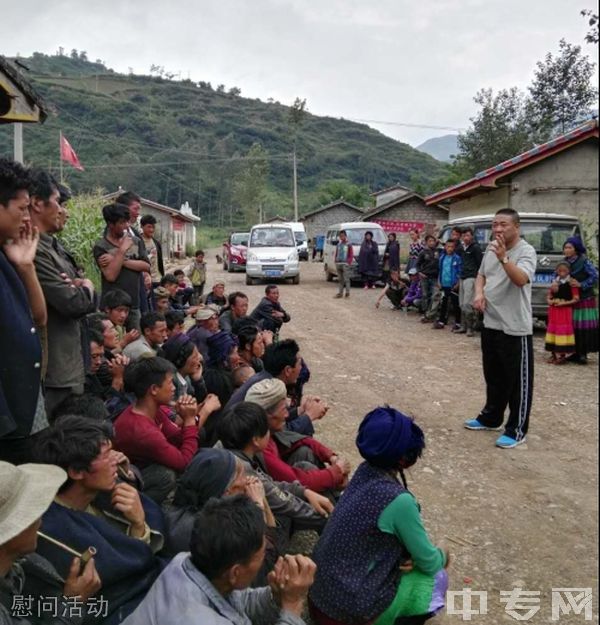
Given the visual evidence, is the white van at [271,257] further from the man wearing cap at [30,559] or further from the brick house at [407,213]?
the man wearing cap at [30,559]

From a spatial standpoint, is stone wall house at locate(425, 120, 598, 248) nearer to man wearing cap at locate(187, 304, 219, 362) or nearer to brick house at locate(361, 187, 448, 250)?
man wearing cap at locate(187, 304, 219, 362)

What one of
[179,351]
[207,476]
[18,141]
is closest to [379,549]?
A: [207,476]

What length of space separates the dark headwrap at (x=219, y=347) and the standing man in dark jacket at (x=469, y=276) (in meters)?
4.88

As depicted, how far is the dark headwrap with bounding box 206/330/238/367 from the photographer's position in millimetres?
4863

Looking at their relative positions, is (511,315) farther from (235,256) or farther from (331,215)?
(331,215)

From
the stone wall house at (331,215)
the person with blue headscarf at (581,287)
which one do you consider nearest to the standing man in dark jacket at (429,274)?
the person with blue headscarf at (581,287)

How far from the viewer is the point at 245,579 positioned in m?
1.87

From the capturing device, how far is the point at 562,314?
287 inches

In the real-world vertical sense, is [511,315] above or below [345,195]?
below

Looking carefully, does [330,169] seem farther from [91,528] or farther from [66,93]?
[91,528]

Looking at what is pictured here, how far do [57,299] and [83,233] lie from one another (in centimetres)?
743

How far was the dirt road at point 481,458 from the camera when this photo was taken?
3076mm

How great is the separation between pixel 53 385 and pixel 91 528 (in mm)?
1179

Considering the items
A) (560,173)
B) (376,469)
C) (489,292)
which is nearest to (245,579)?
(376,469)
